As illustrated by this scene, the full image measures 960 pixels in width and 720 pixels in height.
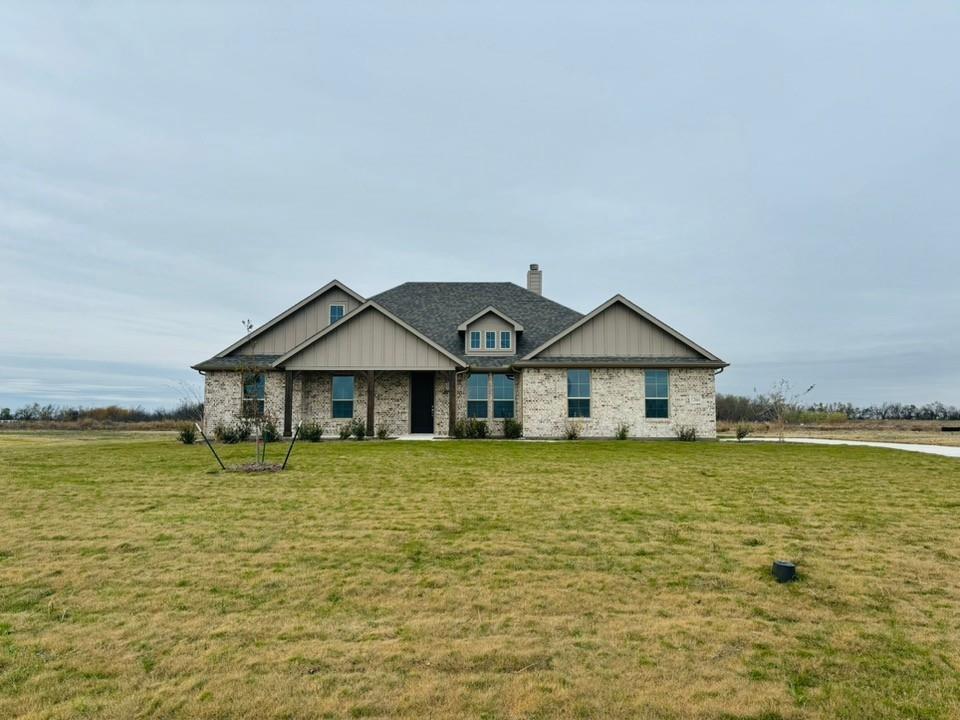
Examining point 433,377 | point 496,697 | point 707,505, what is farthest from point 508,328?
point 496,697

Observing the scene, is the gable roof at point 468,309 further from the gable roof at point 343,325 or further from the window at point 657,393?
the window at point 657,393

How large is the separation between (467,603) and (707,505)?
560 cm

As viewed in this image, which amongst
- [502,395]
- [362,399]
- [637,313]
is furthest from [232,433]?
[637,313]

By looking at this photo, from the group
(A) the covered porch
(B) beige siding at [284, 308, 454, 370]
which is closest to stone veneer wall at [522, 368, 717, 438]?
(A) the covered porch

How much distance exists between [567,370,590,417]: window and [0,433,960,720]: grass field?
12.3 meters

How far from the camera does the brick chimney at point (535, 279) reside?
3167 centimetres

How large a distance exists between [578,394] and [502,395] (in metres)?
3.44

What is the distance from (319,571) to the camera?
6324 millimetres

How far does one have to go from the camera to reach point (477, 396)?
81.9 feet

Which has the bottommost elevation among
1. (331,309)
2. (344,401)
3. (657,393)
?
(344,401)

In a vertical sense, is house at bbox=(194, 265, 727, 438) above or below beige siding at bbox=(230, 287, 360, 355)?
below

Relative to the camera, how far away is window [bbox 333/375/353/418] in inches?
977

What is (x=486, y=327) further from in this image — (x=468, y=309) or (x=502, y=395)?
(x=468, y=309)

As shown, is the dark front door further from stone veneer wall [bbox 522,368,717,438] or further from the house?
stone veneer wall [bbox 522,368,717,438]
